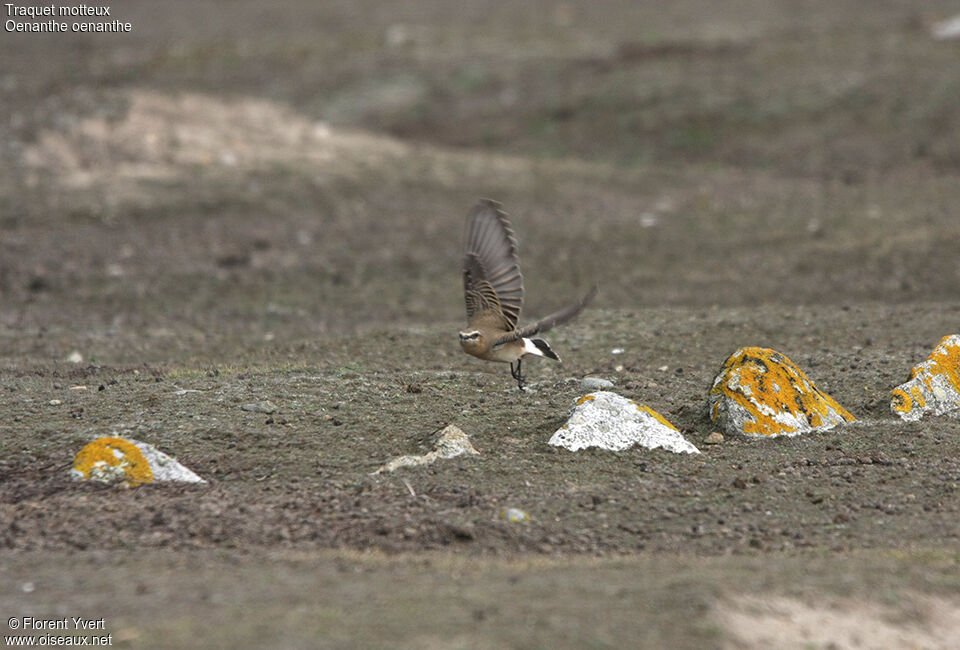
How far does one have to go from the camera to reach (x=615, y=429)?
21.6 feet

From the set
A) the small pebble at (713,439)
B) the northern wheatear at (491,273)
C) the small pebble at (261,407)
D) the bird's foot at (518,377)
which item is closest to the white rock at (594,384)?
the bird's foot at (518,377)

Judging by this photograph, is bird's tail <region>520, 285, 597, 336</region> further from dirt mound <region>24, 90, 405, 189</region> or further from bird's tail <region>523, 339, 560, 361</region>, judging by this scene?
dirt mound <region>24, 90, 405, 189</region>

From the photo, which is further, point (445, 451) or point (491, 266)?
point (491, 266)

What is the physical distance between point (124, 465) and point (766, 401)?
370 cm

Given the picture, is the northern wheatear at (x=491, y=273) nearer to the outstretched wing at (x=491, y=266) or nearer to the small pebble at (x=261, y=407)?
the outstretched wing at (x=491, y=266)

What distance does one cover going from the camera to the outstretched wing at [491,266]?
702cm

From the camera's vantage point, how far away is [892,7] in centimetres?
2588

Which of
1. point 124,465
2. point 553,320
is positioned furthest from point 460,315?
point 124,465

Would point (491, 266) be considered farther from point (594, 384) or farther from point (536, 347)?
point (594, 384)

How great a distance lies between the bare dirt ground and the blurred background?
0.24 feet

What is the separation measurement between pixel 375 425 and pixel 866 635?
3285 millimetres

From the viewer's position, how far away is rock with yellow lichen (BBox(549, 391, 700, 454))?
6.55 m

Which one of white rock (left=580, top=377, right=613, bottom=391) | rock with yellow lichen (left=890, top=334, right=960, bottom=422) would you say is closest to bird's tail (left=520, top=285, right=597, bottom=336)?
white rock (left=580, top=377, right=613, bottom=391)

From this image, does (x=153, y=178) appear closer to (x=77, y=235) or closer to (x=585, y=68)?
(x=77, y=235)
